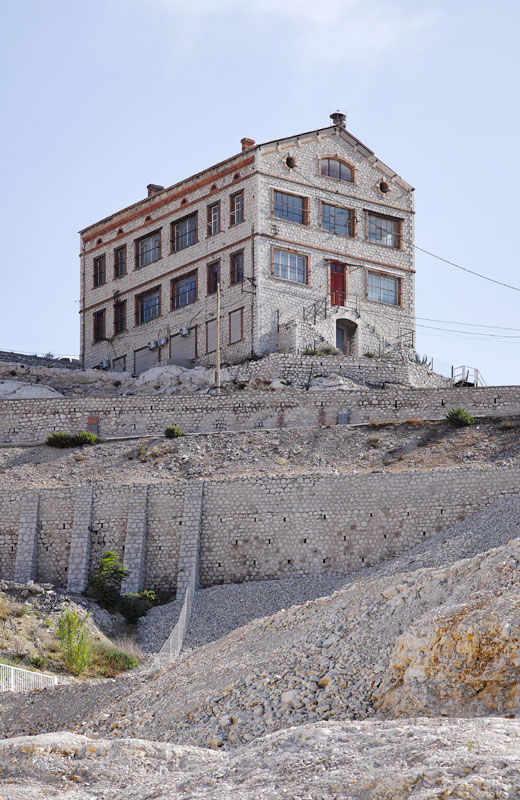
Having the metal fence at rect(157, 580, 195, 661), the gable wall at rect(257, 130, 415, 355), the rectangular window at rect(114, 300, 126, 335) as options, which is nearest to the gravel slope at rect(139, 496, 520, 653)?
the metal fence at rect(157, 580, 195, 661)

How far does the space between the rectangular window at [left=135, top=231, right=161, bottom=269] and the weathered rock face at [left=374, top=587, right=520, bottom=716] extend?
3878 cm

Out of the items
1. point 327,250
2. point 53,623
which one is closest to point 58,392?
point 327,250

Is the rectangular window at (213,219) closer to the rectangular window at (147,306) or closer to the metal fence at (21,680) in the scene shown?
the rectangular window at (147,306)

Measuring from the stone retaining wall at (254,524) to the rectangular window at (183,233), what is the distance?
61.1 ft

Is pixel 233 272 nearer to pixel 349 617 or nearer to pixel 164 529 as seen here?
pixel 164 529

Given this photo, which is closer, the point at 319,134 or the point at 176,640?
the point at 176,640

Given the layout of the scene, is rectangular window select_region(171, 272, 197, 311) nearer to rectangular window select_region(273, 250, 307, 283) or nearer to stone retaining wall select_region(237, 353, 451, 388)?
rectangular window select_region(273, 250, 307, 283)

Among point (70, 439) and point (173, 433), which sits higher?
point (173, 433)

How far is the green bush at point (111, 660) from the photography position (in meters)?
30.1

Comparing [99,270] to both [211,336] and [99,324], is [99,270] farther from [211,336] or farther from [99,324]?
[211,336]

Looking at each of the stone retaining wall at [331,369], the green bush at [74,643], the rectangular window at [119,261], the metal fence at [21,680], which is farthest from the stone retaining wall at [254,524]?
the rectangular window at [119,261]

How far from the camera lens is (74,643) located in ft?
99.0

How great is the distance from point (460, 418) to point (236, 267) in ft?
44.3

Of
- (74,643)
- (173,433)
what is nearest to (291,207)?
(173,433)
